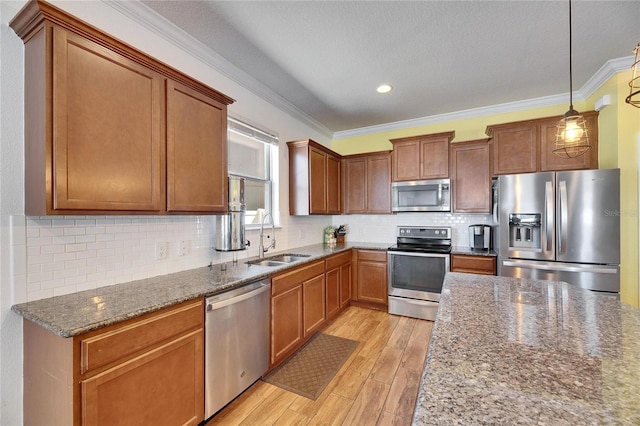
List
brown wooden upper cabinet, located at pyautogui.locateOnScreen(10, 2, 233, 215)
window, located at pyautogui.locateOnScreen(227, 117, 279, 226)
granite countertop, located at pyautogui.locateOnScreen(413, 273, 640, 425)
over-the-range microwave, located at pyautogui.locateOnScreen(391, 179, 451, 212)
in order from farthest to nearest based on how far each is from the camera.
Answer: over-the-range microwave, located at pyautogui.locateOnScreen(391, 179, 451, 212)
window, located at pyautogui.locateOnScreen(227, 117, 279, 226)
brown wooden upper cabinet, located at pyautogui.locateOnScreen(10, 2, 233, 215)
granite countertop, located at pyautogui.locateOnScreen(413, 273, 640, 425)

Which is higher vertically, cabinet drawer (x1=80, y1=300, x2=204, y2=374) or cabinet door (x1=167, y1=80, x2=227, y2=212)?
cabinet door (x1=167, y1=80, x2=227, y2=212)

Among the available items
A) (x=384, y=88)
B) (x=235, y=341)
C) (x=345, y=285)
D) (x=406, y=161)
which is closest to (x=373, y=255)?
(x=345, y=285)

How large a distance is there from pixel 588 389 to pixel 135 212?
2.08 m

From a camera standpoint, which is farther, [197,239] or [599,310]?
[197,239]

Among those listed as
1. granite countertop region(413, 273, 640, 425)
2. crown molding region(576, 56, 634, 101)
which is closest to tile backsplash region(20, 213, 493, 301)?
→ granite countertop region(413, 273, 640, 425)

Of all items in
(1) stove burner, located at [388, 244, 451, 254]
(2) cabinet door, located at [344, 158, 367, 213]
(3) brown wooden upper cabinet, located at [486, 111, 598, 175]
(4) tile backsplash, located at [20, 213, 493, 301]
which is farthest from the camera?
(2) cabinet door, located at [344, 158, 367, 213]

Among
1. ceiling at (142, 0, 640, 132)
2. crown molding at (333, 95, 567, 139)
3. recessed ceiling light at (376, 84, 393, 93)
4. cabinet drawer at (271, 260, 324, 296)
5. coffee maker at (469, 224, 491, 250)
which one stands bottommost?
cabinet drawer at (271, 260, 324, 296)

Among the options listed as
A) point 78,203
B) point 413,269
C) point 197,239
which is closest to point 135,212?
point 78,203

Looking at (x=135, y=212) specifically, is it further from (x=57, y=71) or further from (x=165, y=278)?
(x=57, y=71)

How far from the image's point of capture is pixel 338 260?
141 inches

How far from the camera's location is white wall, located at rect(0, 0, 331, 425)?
1424 millimetres

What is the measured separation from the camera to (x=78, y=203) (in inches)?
55.3

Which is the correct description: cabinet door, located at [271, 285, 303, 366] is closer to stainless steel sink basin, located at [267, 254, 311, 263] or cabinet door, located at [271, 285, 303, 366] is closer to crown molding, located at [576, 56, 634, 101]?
stainless steel sink basin, located at [267, 254, 311, 263]

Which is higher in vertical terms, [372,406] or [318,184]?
[318,184]
